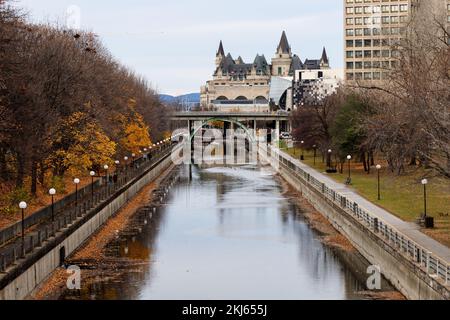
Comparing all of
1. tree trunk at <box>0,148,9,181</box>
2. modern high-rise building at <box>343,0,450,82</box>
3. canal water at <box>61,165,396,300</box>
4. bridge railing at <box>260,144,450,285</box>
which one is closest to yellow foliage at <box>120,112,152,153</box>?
canal water at <box>61,165,396,300</box>

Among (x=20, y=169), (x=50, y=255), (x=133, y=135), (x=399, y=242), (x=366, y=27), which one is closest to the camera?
(x=399, y=242)

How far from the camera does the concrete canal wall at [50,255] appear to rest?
3192 cm

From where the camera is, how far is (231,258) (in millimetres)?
45250

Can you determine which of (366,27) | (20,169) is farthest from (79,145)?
(366,27)

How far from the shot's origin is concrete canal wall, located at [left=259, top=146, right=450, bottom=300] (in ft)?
99.7

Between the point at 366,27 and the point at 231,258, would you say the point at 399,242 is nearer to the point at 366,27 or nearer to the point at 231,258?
the point at 231,258

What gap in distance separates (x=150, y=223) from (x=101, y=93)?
2273cm

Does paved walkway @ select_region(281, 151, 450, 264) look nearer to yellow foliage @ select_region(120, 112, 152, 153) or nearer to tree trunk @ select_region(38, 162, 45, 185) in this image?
tree trunk @ select_region(38, 162, 45, 185)

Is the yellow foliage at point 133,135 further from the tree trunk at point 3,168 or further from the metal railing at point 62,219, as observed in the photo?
the tree trunk at point 3,168

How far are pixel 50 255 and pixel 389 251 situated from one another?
51.5ft

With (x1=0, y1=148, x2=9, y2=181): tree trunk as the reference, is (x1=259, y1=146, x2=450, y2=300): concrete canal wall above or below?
below

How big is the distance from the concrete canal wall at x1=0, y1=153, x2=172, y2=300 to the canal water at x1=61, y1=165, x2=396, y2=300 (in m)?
1.90

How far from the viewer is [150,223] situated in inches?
2331
